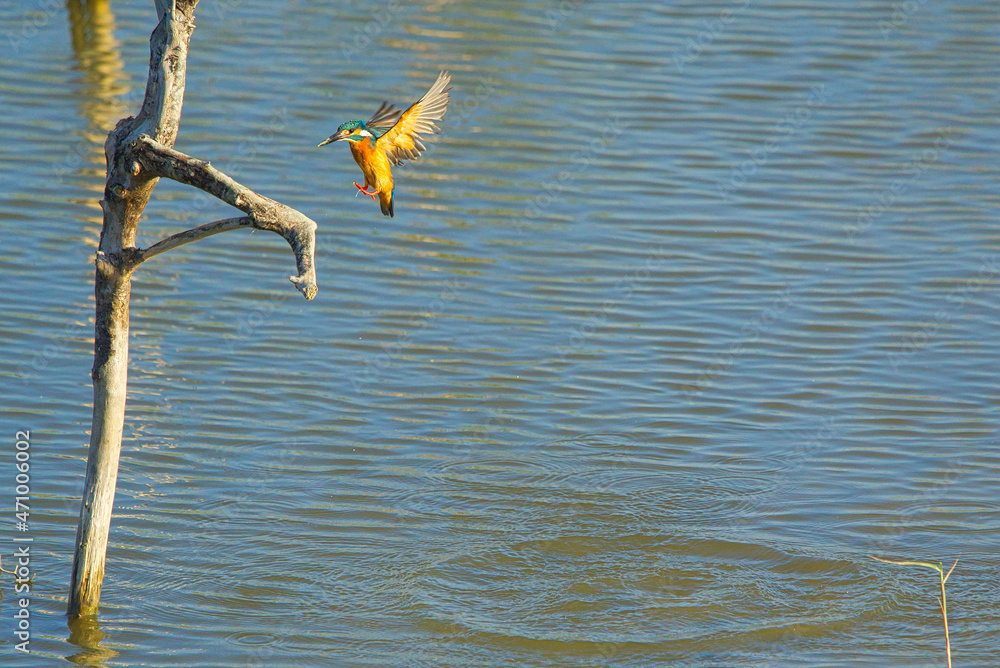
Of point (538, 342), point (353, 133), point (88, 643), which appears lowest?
point (88, 643)

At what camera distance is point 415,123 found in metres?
5.44

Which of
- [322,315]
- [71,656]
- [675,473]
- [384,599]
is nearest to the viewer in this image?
[71,656]

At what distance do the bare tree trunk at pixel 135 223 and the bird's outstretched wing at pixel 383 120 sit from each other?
1.06m

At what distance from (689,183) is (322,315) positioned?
3.43 meters

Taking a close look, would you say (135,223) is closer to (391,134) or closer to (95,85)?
(391,134)

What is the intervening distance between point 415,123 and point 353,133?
428 millimetres

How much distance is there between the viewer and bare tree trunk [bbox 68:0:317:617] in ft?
13.4

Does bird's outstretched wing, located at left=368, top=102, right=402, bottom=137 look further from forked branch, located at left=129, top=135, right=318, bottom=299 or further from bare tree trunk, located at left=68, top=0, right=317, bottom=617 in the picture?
forked branch, located at left=129, top=135, right=318, bottom=299

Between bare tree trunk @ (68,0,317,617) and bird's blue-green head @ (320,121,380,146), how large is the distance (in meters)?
0.68

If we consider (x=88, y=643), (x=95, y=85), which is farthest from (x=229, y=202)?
(x=95, y=85)

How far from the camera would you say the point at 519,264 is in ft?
28.5

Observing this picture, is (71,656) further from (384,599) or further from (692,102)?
(692,102)

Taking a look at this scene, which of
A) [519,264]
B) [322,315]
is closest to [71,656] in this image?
[322,315]

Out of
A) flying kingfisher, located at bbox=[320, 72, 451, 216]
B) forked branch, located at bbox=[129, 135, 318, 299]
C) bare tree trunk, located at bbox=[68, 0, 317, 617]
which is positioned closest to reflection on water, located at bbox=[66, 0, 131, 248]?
flying kingfisher, located at bbox=[320, 72, 451, 216]
